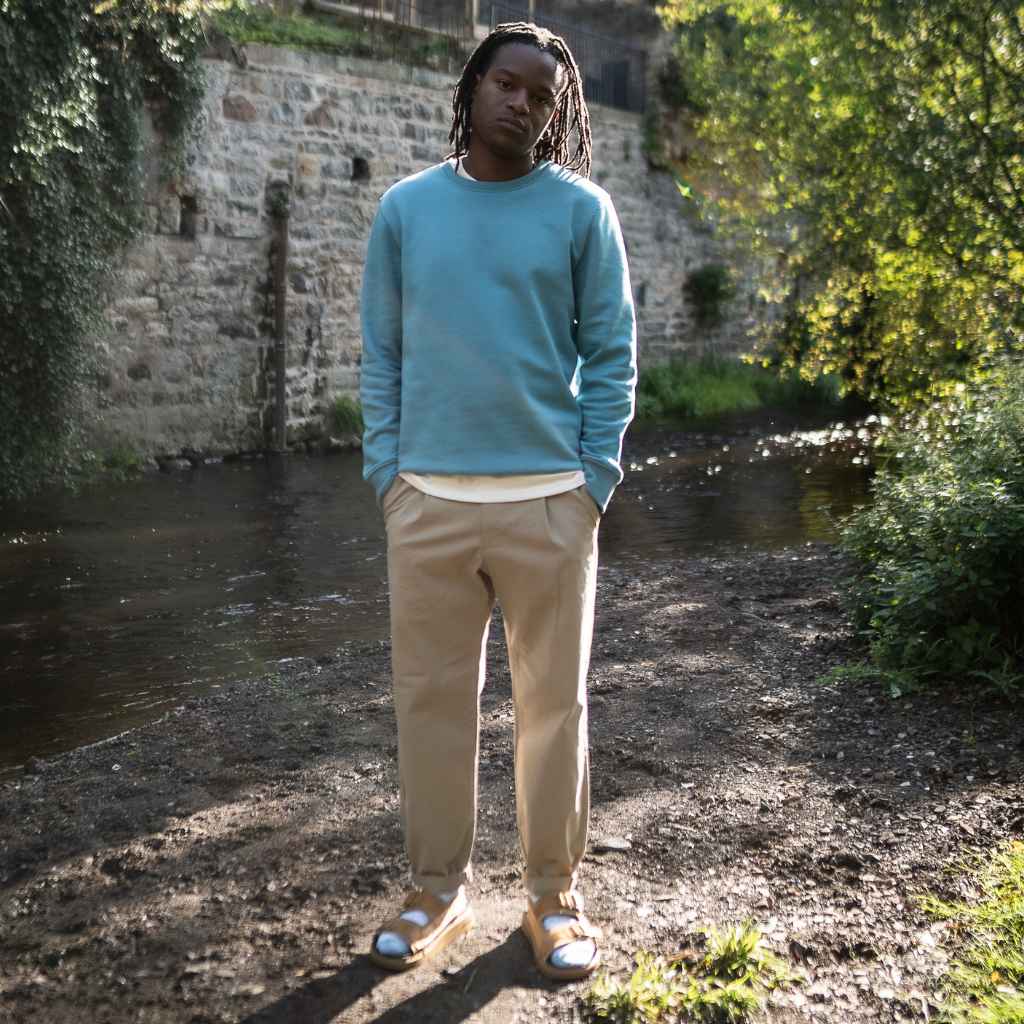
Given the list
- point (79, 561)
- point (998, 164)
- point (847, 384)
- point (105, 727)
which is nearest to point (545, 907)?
point (105, 727)

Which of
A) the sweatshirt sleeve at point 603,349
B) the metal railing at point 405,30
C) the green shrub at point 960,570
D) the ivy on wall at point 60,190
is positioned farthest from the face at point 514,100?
the metal railing at point 405,30

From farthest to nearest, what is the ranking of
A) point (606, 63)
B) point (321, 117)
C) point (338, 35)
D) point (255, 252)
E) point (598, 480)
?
point (606, 63) → point (338, 35) → point (321, 117) → point (255, 252) → point (598, 480)

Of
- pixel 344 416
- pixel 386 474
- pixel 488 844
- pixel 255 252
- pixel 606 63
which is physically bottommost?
pixel 344 416

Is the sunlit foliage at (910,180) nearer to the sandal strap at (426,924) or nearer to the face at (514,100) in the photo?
the face at (514,100)

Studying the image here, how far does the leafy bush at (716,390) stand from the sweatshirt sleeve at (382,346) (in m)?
13.8

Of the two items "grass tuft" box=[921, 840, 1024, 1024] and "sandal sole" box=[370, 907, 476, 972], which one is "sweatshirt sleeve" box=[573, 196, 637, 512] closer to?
"sandal sole" box=[370, 907, 476, 972]

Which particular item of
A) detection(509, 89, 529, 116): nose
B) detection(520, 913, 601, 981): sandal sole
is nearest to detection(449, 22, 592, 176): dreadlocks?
detection(509, 89, 529, 116): nose

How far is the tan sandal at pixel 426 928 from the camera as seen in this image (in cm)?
279

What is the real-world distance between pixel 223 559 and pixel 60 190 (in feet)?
12.1

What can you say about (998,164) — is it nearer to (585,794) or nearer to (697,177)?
(585,794)

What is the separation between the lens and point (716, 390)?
18.1 meters

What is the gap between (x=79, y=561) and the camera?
784cm

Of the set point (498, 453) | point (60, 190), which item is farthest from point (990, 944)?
point (60, 190)

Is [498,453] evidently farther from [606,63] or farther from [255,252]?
[606,63]
